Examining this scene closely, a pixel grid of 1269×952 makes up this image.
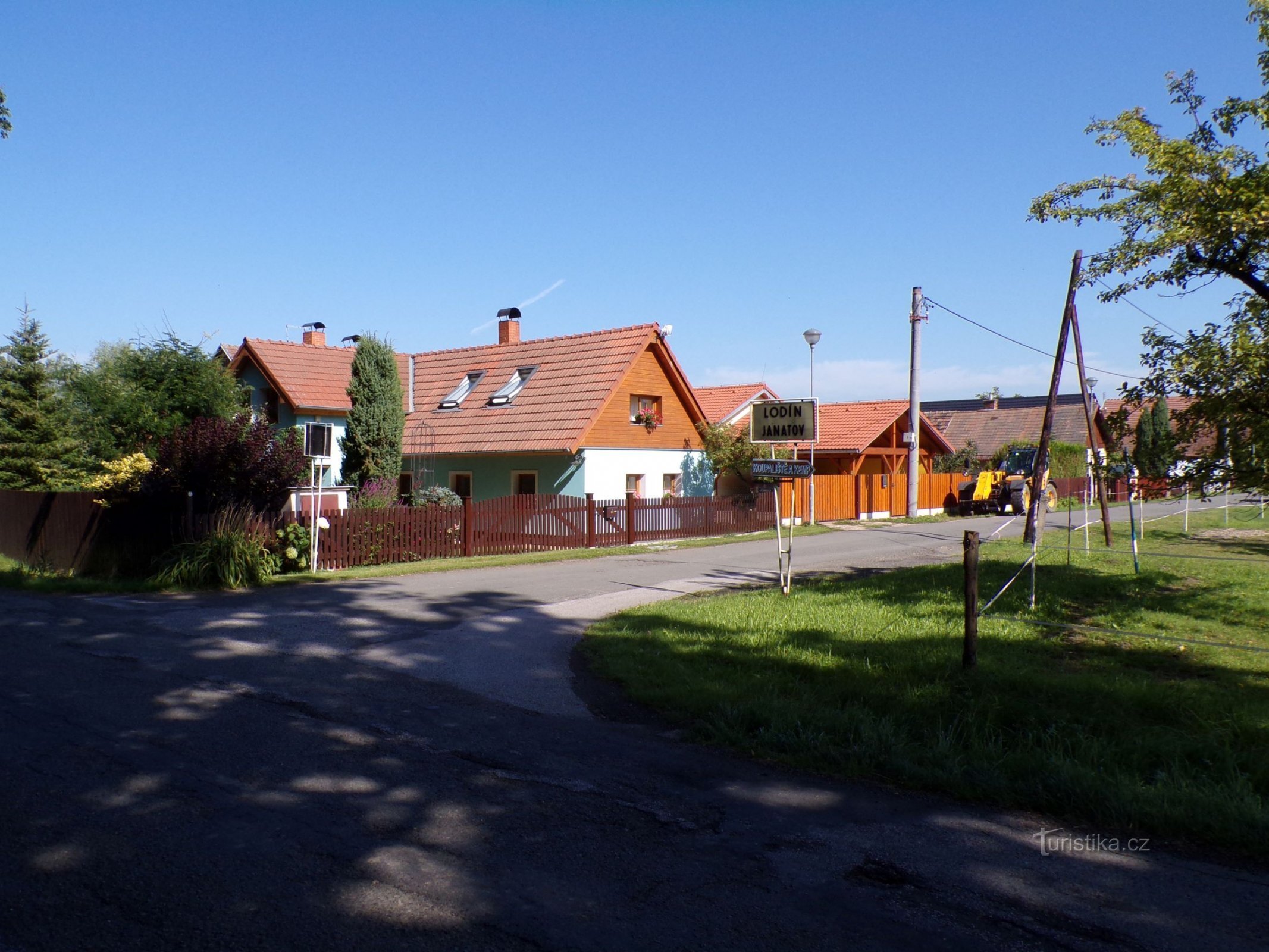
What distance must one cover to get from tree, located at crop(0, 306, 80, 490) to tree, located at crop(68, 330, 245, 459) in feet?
31.1

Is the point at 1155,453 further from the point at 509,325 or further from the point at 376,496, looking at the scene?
the point at 509,325

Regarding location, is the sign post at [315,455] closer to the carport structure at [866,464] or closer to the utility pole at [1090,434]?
the utility pole at [1090,434]

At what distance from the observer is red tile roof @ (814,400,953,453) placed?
38062 millimetres

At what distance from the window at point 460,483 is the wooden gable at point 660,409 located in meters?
5.09

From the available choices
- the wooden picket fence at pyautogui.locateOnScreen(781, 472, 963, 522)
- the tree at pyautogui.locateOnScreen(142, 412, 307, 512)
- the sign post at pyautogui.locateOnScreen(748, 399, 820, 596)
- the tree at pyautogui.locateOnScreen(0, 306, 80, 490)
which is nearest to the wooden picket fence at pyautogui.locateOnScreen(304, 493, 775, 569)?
the tree at pyautogui.locateOnScreen(142, 412, 307, 512)

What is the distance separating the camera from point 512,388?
31.5 metres

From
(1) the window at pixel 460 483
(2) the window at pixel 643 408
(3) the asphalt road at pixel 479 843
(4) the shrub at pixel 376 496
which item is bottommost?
(3) the asphalt road at pixel 479 843

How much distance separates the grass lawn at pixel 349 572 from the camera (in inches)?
629

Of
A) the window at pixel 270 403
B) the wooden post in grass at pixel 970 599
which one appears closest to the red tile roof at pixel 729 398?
the window at pixel 270 403

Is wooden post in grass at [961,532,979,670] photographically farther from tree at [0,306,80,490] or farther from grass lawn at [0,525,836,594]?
tree at [0,306,80,490]

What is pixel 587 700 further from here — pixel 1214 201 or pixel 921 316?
pixel 921 316

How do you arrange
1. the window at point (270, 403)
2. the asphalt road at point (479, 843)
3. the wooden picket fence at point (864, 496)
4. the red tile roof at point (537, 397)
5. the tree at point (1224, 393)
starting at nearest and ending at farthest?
the asphalt road at point (479, 843) < the tree at point (1224, 393) < the red tile roof at point (537, 397) < the window at point (270, 403) < the wooden picket fence at point (864, 496)

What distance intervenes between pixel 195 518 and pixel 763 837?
14489mm

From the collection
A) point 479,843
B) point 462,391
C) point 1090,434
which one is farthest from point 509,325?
point 479,843
